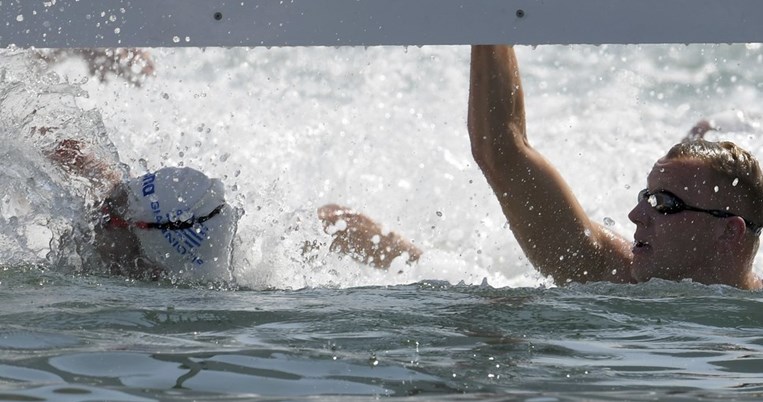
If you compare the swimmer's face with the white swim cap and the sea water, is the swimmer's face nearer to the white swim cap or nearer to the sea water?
the sea water

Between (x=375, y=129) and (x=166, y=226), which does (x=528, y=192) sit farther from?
(x=375, y=129)

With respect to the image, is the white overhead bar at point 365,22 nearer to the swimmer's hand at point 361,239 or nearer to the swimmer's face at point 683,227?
the swimmer's face at point 683,227

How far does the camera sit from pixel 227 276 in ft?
13.2

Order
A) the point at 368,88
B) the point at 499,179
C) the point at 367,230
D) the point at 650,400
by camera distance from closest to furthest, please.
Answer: the point at 650,400, the point at 499,179, the point at 367,230, the point at 368,88

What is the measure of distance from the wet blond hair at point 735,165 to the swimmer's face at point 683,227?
0.02m

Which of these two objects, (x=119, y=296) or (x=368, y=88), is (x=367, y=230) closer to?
(x=119, y=296)

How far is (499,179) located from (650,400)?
72.6 inches

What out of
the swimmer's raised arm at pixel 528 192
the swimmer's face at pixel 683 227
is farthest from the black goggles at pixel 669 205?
the swimmer's raised arm at pixel 528 192

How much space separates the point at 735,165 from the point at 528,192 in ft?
2.18

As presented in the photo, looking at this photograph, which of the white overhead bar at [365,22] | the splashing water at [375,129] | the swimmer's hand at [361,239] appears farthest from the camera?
the swimmer's hand at [361,239]

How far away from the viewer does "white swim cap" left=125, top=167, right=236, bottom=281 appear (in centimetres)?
392

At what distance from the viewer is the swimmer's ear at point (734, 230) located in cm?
426

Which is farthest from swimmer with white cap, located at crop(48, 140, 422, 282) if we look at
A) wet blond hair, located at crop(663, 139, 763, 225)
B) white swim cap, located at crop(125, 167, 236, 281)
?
wet blond hair, located at crop(663, 139, 763, 225)

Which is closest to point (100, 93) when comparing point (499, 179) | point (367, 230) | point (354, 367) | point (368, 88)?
point (368, 88)
